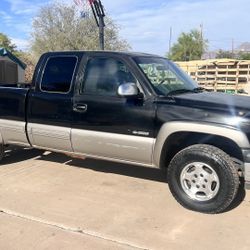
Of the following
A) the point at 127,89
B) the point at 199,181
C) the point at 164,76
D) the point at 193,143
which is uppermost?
the point at 164,76

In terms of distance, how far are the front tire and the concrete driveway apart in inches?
5.3

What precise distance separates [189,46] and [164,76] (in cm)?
7117

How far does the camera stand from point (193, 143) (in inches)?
195

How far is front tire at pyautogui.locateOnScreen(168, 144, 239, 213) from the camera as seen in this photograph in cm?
454

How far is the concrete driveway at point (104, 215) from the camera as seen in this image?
4.05 meters

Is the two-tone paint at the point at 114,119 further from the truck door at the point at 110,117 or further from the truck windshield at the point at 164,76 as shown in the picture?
the truck windshield at the point at 164,76

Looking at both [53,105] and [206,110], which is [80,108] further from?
[206,110]

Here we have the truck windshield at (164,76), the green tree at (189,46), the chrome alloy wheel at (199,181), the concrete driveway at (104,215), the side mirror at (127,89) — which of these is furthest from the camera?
the green tree at (189,46)

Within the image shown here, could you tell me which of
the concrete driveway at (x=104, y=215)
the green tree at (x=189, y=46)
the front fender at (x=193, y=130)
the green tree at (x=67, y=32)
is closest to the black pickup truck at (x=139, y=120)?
the front fender at (x=193, y=130)

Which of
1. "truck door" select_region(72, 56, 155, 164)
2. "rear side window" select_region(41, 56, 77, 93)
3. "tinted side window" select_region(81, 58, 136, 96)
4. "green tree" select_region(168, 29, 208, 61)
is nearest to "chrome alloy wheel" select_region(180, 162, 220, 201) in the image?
"truck door" select_region(72, 56, 155, 164)

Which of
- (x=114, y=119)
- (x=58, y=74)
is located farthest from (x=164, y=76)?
(x=58, y=74)

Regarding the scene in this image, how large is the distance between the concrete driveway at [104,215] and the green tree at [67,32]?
A: 95.3 ft

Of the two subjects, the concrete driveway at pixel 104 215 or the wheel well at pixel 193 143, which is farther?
the wheel well at pixel 193 143

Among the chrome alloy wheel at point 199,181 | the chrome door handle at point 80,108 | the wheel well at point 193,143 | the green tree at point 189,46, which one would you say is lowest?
the chrome alloy wheel at point 199,181
